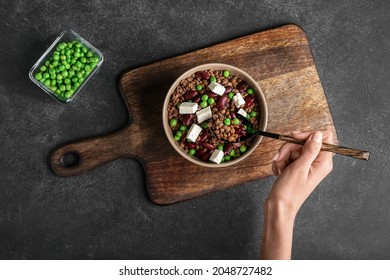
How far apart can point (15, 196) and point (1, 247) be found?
0.75 ft

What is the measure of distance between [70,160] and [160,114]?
17.5 inches

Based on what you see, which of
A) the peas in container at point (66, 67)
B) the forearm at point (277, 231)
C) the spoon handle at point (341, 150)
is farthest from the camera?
the peas in container at point (66, 67)

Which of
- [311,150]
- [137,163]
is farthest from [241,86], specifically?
[137,163]

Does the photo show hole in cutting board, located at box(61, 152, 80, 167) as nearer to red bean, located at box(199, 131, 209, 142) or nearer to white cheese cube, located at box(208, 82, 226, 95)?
red bean, located at box(199, 131, 209, 142)

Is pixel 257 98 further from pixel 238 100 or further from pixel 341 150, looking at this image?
pixel 341 150

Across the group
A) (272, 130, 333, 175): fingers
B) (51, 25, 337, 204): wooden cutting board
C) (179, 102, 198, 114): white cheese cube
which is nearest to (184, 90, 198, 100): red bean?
(179, 102, 198, 114): white cheese cube

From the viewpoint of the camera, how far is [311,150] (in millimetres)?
1499

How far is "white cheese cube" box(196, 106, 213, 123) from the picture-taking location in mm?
1700

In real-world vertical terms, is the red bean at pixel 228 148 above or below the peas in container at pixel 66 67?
below

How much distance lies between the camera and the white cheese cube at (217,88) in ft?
5.55

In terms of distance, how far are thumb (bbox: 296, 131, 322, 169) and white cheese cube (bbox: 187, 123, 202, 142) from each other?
1.33 ft

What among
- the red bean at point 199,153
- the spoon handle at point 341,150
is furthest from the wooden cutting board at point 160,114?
the spoon handle at point 341,150

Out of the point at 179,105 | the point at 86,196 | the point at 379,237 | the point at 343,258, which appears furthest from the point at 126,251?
the point at 379,237

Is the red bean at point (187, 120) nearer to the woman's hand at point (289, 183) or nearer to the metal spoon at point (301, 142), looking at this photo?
the metal spoon at point (301, 142)
